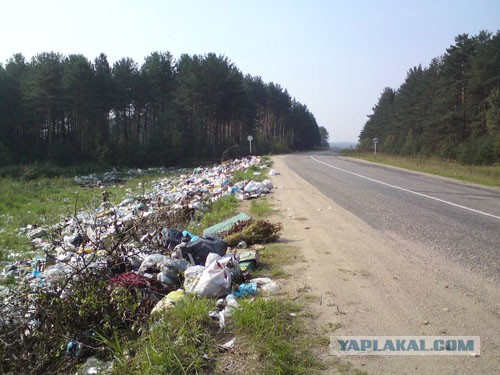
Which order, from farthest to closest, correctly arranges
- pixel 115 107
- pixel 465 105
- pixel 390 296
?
pixel 115 107
pixel 465 105
pixel 390 296

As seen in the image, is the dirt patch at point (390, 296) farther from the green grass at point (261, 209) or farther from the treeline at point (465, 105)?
the treeline at point (465, 105)

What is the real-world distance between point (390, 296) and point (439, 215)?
4.51 metres

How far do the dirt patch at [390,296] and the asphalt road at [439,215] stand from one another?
40 centimetres

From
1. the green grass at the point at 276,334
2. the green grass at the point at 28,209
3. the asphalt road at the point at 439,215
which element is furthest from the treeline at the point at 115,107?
the green grass at the point at 276,334

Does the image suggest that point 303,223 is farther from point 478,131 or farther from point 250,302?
point 478,131

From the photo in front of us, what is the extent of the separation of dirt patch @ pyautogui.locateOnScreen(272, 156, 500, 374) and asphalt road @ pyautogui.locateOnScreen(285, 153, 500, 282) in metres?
0.40

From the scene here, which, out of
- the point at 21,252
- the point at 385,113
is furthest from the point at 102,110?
the point at 385,113

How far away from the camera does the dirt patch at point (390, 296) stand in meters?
2.74

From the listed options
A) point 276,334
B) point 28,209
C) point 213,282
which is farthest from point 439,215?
point 28,209

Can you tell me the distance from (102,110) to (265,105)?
34336 millimetres

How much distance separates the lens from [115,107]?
1781 inches

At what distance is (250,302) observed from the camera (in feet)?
11.9

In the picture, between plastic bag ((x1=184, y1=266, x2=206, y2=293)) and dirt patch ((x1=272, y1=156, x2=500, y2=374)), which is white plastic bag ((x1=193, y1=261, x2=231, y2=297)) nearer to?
plastic bag ((x1=184, y1=266, x2=206, y2=293))

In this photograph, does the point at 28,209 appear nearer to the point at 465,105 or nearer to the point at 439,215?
the point at 439,215
